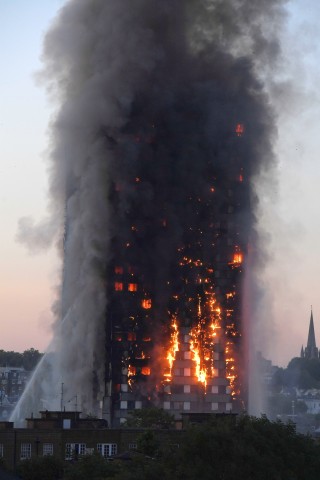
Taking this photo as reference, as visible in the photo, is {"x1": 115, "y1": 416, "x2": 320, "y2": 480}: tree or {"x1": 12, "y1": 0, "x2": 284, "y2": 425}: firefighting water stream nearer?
{"x1": 115, "y1": 416, "x2": 320, "y2": 480}: tree

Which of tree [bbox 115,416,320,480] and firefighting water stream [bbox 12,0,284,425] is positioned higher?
firefighting water stream [bbox 12,0,284,425]

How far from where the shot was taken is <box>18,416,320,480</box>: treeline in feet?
313

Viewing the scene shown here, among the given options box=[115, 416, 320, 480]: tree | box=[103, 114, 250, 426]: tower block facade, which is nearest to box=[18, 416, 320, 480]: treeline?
box=[115, 416, 320, 480]: tree

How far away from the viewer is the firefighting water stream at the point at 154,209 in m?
182

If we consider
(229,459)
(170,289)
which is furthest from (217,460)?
(170,289)

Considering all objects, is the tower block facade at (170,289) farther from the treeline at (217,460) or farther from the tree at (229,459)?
the tree at (229,459)

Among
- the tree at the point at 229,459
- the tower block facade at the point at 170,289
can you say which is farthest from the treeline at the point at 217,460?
the tower block facade at the point at 170,289

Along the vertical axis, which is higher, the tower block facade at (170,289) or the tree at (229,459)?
the tower block facade at (170,289)

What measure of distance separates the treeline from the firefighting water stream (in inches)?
2816

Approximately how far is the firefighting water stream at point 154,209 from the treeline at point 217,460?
71531 millimetres

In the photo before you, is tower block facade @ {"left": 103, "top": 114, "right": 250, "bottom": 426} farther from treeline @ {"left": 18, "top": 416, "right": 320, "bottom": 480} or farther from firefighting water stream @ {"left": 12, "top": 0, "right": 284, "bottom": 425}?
treeline @ {"left": 18, "top": 416, "right": 320, "bottom": 480}

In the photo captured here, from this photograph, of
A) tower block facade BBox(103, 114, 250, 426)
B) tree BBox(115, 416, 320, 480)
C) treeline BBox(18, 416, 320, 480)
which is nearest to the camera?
tree BBox(115, 416, 320, 480)

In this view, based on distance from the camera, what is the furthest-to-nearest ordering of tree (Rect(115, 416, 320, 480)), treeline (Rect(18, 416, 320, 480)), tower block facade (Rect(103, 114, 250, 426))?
tower block facade (Rect(103, 114, 250, 426)) → treeline (Rect(18, 416, 320, 480)) → tree (Rect(115, 416, 320, 480))

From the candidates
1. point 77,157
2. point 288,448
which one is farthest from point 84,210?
point 288,448
